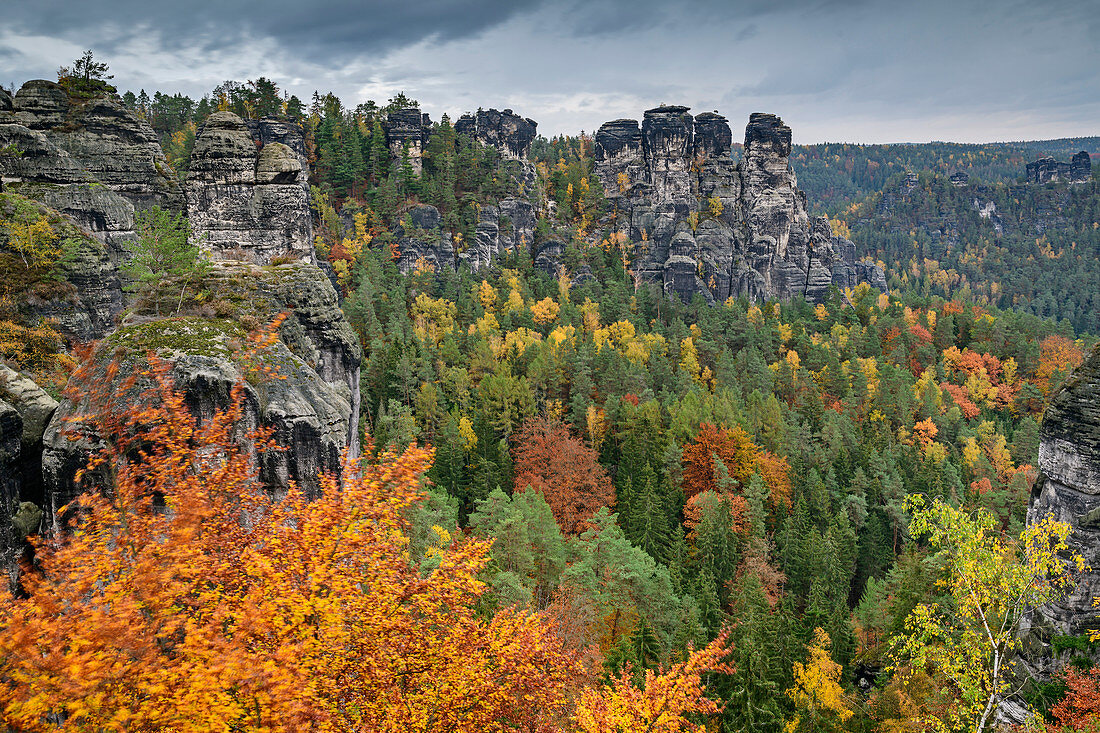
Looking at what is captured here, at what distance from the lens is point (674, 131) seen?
106375 millimetres

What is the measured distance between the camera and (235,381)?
15.0 m

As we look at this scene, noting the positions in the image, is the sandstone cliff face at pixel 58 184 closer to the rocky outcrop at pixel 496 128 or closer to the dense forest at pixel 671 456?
the dense forest at pixel 671 456

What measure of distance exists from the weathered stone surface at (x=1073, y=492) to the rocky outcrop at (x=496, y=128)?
329 feet

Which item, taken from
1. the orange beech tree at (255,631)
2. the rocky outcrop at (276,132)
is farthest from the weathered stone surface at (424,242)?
the orange beech tree at (255,631)

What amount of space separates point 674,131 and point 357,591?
110m

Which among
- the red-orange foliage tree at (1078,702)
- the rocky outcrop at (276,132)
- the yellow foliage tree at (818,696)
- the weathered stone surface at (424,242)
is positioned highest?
the rocky outcrop at (276,132)

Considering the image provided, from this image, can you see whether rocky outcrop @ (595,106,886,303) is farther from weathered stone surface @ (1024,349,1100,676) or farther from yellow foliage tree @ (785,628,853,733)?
weathered stone surface @ (1024,349,1100,676)

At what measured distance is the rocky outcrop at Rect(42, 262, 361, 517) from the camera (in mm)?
13555

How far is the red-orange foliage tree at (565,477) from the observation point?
3994 cm

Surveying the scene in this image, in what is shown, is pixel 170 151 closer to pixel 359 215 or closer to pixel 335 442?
pixel 359 215

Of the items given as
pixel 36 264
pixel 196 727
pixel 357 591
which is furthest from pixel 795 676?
pixel 36 264

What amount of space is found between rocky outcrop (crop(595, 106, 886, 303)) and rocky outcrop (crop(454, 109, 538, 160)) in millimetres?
15754

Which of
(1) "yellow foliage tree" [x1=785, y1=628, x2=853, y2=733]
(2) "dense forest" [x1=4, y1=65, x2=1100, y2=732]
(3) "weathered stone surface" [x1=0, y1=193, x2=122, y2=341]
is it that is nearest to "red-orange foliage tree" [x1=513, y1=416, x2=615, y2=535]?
(2) "dense forest" [x1=4, y1=65, x2=1100, y2=732]

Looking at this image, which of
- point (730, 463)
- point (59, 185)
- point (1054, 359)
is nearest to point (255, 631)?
point (59, 185)
